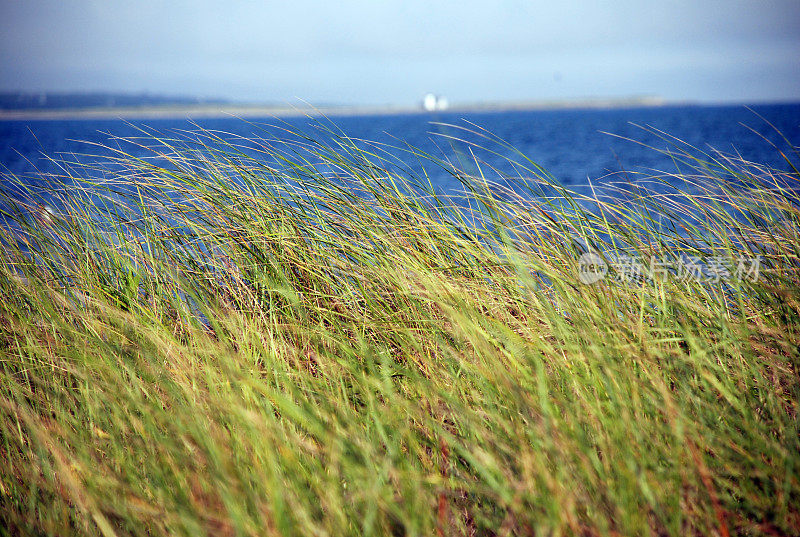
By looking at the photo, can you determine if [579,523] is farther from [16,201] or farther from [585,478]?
[16,201]

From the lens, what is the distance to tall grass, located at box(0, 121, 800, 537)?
1.12 metres

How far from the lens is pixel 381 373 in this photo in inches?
65.0

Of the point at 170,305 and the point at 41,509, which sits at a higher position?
the point at 170,305

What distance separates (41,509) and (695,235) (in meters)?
2.49

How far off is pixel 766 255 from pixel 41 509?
8.03 feet

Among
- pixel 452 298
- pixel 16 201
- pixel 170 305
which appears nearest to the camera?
pixel 452 298

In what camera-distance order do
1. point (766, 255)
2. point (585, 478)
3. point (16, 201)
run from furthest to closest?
1. point (16, 201)
2. point (766, 255)
3. point (585, 478)

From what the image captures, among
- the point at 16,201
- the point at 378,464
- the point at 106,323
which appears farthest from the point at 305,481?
the point at 16,201

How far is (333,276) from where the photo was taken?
7.22 feet

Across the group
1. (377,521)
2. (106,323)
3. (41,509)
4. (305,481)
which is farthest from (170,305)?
(377,521)

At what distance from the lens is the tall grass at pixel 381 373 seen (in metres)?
1.12

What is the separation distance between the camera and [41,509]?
1.33 meters

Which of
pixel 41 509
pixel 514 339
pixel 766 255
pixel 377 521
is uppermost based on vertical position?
pixel 766 255

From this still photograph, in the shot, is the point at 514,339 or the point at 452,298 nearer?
the point at 514,339
